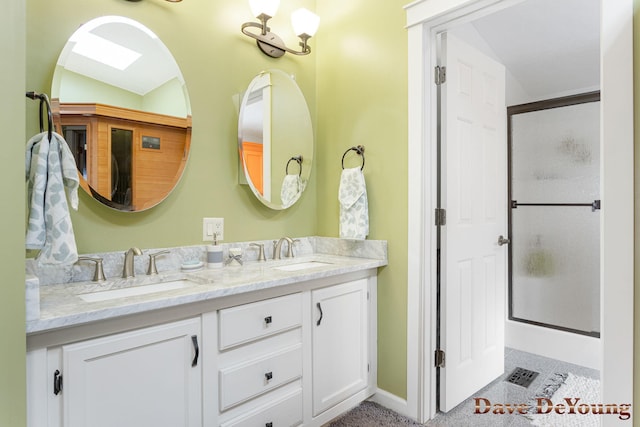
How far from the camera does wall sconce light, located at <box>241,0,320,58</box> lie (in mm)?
1937

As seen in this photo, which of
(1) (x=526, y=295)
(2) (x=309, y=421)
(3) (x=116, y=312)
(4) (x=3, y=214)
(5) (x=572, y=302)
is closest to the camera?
(4) (x=3, y=214)

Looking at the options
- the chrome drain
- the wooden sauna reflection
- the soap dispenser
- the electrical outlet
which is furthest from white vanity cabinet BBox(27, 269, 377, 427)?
the chrome drain

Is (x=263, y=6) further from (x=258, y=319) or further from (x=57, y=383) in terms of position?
(x=57, y=383)

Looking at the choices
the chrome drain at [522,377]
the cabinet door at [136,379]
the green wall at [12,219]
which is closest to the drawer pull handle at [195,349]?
the cabinet door at [136,379]

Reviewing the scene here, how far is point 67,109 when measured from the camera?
1425mm

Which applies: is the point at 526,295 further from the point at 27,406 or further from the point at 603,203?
the point at 27,406

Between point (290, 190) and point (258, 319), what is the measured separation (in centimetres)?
97

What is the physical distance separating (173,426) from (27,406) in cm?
45

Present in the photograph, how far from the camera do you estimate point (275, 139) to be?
84.7 inches

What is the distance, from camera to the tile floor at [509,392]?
1874mm

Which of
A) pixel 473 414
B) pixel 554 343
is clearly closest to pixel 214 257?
pixel 473 414

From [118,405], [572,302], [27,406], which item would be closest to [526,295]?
[572,302]

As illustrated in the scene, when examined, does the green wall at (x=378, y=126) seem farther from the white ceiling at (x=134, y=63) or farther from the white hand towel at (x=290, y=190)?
the white ceiling at (x=134, y=63)

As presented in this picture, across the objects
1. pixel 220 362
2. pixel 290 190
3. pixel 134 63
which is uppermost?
pixel 134 63
